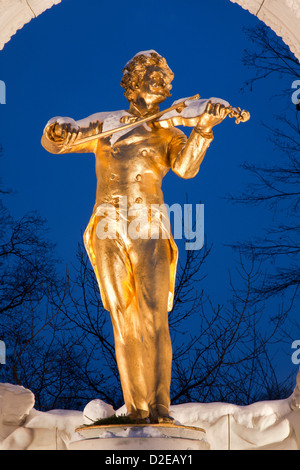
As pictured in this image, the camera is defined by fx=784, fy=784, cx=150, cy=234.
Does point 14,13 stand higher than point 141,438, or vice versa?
point 14,13

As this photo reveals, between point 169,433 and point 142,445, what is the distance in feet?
0.83

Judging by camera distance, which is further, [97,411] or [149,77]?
[97,411]

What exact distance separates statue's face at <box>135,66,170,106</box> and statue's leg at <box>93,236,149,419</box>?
49.8 inches

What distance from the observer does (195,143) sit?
6.19m

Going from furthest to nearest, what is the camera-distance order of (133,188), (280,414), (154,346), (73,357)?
(73,357), (280,414), (133,188), (154,346)

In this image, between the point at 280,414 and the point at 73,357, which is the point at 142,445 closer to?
the point at 280,414

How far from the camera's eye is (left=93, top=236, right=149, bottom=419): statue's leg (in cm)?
600

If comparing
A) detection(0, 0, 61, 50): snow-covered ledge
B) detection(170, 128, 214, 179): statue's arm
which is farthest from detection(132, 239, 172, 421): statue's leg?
detection(0, 0, 61, 50): snow-covered ledge

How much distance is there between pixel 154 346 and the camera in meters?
5.91

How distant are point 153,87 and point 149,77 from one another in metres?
0.09

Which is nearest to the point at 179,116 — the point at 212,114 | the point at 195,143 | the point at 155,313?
the point at 195,143

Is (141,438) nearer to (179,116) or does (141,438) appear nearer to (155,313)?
(155,313)

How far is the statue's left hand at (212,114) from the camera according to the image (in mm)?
5926

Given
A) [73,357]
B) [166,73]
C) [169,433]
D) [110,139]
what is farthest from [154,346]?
[73,357]
